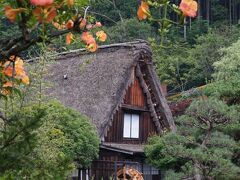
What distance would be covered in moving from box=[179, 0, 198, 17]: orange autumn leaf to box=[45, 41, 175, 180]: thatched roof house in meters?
13.0

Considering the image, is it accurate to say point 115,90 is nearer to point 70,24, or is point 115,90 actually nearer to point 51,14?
point 70,24

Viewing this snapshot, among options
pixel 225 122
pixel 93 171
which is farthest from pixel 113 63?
pixel 225 122

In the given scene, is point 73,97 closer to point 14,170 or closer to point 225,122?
point 225,122

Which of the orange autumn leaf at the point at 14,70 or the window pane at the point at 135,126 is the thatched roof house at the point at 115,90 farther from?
the orange autumn leaf at the point at 14,70

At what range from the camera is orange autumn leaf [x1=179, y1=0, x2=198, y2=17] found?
6.54 ft

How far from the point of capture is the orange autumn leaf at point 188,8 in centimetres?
199

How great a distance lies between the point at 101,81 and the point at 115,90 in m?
0.76

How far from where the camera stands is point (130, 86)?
16781 mm

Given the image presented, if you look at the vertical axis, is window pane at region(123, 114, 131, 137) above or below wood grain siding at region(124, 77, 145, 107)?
below

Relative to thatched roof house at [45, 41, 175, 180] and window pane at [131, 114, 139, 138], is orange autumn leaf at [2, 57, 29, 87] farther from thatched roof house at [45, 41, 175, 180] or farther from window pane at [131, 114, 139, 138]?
window pane at [131, 114, 139, 138]

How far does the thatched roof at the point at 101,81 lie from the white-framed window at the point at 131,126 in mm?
949

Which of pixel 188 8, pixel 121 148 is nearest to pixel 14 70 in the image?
pixel 188 8

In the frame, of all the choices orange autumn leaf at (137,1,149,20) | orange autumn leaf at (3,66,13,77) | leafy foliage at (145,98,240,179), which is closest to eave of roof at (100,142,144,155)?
leafy foliage at (145,98,240,179)

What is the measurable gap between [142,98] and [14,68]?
49.4 ft
